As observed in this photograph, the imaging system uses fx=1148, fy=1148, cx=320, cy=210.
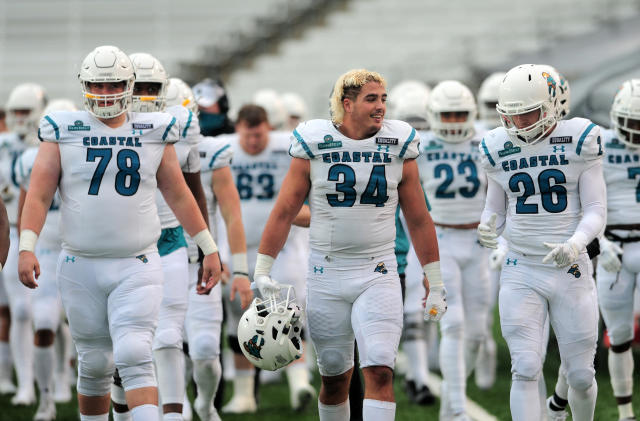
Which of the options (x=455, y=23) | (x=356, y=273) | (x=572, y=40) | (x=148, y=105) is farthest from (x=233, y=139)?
(x=455, y=23)

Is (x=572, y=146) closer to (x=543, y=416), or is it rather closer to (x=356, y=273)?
(x=356, y=273)

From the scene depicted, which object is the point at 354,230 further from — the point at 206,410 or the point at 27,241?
the point at 206,410

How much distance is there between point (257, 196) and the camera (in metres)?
7.92

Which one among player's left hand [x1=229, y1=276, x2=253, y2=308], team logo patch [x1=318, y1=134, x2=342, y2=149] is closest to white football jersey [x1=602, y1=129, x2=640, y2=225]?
team logo patch [x1=318, y1=134, x2=342, y2=149]

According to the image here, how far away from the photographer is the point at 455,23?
23.9 meters

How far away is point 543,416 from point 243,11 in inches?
777

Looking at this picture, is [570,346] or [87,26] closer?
[570,346]

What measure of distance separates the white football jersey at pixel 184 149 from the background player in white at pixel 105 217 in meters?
Answer: 0.80

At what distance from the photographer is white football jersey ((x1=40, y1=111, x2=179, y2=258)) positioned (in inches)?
199

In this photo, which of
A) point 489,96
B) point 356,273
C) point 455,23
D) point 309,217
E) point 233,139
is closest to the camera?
point 356,273

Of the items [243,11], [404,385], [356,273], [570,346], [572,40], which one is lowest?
[404,385]

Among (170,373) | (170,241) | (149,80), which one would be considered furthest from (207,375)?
(149,80)

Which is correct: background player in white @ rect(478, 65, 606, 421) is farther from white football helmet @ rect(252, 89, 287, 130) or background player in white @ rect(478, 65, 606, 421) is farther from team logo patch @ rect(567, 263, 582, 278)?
white football helmet @ rect(252, 89, 287, 130)

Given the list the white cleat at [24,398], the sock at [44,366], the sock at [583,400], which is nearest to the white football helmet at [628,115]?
the sock at [583,400]
